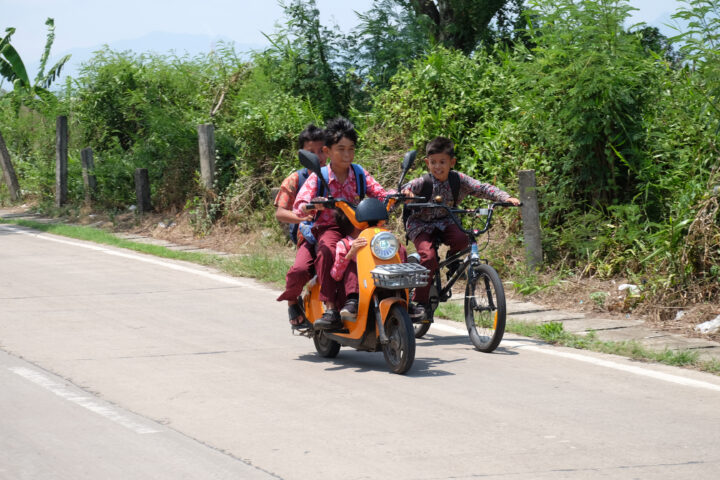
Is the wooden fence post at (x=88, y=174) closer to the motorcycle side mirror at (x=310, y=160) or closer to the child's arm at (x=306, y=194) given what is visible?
the child's arm at (x=306, y=194)

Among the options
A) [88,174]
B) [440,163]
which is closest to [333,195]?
[440,163]

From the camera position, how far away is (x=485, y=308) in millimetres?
7844

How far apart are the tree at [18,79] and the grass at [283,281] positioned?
4603mm

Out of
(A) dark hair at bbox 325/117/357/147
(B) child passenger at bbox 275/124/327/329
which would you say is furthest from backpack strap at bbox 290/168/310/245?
(A) dark hair at bbox 325/117/357/147

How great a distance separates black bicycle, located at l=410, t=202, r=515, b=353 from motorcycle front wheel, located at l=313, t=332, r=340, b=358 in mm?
708

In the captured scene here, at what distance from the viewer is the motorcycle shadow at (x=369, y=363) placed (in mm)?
7094

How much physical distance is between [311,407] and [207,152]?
1115 centimetres

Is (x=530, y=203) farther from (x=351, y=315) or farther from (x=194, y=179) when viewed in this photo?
(x=194, y=179)

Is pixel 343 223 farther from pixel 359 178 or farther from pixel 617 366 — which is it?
pixel 617 366

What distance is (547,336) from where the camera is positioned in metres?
8.33

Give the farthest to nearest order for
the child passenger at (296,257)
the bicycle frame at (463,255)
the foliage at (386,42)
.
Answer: the foliage at (386,42), the bicycle frame at (463,255), the child passenger at (296,257)

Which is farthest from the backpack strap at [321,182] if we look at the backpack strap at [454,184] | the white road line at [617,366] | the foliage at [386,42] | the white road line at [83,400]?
the foliage at [386,42]

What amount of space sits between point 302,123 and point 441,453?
37.8 feet

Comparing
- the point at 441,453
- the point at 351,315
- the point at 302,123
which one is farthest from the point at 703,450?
the point at 302,123
